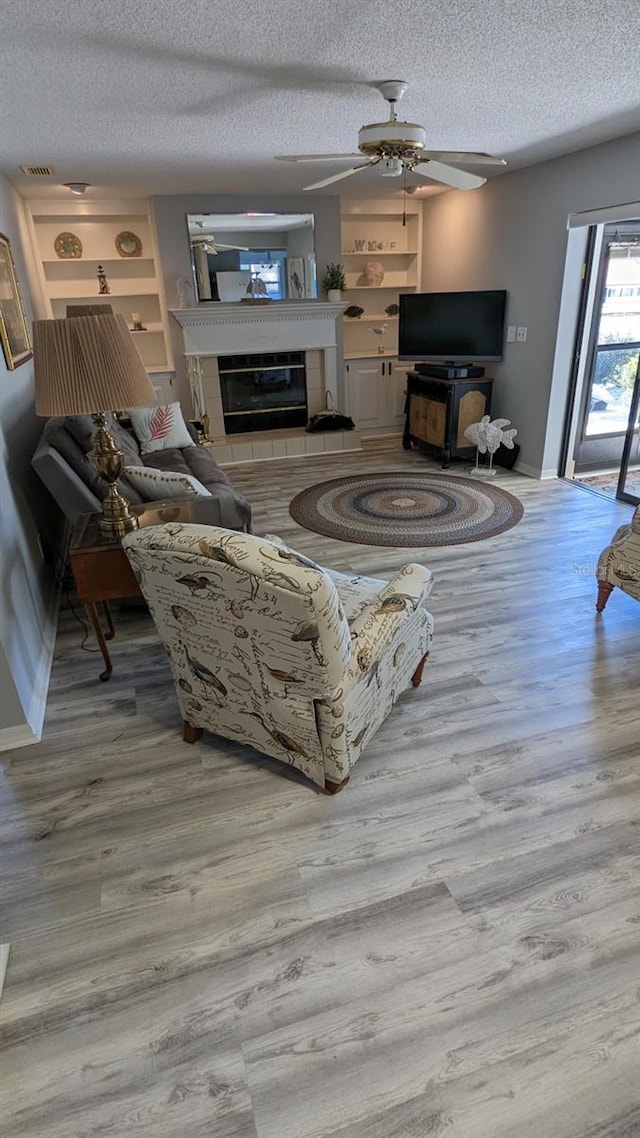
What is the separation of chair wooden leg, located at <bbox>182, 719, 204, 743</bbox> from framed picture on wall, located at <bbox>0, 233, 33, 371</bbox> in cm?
217

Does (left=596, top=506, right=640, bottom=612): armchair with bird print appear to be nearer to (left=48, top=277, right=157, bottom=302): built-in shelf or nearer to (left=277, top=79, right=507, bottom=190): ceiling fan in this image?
(left=277, top=79, right=507, bottom=190): ceiling fan

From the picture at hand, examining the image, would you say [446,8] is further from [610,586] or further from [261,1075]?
[261,1075]

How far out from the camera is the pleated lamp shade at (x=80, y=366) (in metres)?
2.05

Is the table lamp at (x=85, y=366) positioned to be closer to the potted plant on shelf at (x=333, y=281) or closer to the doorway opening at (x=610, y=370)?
the doorway opening at (x=610, y=370)

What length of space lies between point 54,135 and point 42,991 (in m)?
4.00

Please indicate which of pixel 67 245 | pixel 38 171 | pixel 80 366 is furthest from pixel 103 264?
pixel 80 366

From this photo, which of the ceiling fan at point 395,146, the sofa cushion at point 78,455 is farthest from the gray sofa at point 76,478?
the ceiling fan at point 395,146

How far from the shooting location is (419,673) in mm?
2555

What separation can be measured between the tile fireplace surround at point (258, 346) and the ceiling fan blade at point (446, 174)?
303 cm

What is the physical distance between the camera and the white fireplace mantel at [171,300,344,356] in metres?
5.96

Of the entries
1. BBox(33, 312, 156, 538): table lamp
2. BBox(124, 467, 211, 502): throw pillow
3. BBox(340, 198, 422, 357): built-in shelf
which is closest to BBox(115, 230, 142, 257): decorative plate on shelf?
BBox(340, 198, 422, 357): built-in shelf

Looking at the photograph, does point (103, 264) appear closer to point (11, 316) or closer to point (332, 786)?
point (11, 316)

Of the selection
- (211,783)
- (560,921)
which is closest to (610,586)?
(560,921)

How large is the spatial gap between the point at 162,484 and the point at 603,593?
2260 millimetres
